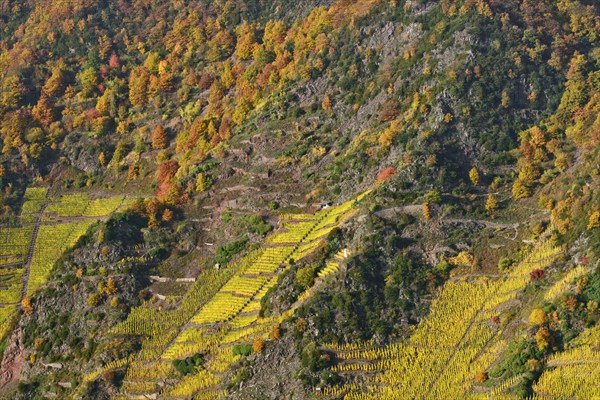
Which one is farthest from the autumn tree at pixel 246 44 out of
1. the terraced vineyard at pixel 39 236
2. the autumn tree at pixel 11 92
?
the autumn tree at pixel 11 92

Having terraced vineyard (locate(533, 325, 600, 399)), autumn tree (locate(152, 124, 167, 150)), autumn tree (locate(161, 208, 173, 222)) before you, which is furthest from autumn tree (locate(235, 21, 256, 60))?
terraced vineyard (locate(533, 325, 600, 399))

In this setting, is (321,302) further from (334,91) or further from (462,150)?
(334,91)

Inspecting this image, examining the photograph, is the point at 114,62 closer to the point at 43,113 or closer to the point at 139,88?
the point at 139,88

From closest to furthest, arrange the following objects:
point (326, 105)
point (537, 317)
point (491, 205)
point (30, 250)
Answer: point (537, 317)
point (491, 205)
point (326, 105)
point (30, 250)

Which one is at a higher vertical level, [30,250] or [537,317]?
[30,250]

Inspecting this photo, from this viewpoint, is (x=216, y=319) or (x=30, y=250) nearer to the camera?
(x=216, y=319)

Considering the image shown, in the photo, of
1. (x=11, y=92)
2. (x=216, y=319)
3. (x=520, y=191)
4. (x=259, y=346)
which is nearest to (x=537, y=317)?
(x=520, y=191)

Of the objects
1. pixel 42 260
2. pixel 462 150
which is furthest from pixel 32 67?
pixel 462 150

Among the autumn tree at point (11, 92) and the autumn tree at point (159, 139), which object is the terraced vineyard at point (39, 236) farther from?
the autumn tree at point (11, 92)

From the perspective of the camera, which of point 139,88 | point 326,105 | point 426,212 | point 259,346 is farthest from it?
point 139,88
